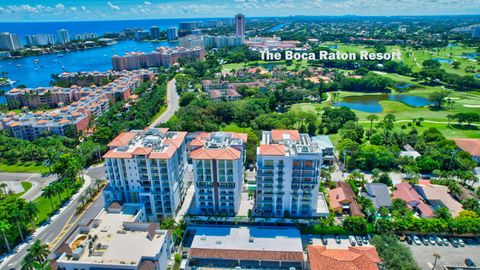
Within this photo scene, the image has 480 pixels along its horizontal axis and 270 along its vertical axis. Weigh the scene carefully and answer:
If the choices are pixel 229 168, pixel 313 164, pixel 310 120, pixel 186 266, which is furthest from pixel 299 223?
pixel 310 120

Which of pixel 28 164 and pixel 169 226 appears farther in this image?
pixel 28 164

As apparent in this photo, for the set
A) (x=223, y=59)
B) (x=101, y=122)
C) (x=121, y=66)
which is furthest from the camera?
(x=223, y=59)

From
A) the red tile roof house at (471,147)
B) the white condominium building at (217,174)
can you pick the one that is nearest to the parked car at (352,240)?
the white condominium building at (217,174)

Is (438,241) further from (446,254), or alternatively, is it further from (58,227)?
(58,227)

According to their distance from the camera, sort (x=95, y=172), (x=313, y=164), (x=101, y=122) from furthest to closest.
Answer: (x=101, y=122) → (x=95, y=172) → (x=313, y=164)

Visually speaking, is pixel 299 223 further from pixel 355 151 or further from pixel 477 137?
pixel 477 137

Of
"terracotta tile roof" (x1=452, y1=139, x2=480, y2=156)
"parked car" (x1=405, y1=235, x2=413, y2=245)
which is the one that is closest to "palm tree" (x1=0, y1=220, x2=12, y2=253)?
"parked car" (x1=405, y1=235, x2=413, y2=245)
